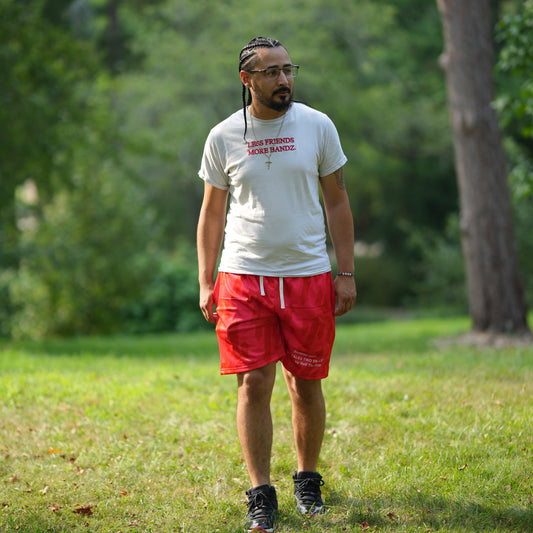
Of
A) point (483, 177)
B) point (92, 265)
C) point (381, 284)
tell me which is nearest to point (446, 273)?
point (381, 284)

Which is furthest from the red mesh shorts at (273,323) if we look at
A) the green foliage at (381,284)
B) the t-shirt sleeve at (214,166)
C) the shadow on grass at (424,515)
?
→ the green foliage at (381,284)

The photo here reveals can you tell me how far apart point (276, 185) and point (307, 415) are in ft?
4.02

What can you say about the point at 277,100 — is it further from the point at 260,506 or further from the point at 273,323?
the point at 260,506

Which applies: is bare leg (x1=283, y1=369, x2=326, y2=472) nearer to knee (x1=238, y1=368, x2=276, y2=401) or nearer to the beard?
knee (x1=238, y1=368, x2=276, y2=401)

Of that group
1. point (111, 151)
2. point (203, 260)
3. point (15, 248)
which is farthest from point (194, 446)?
point (111, 151)

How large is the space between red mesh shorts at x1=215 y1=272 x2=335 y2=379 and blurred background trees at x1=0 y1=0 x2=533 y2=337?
785 cm

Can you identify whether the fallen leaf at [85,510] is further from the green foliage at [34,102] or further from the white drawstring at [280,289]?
the green foliage at [34,102]

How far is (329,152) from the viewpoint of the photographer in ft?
12.0

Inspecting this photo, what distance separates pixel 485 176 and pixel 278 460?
5.99 metres

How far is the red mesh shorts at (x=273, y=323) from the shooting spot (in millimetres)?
3545

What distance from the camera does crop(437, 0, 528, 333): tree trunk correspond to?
9.20 meters

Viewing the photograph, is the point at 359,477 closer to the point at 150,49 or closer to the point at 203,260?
the point at 203,260

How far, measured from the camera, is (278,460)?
174 inches

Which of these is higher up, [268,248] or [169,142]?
[169,142]
